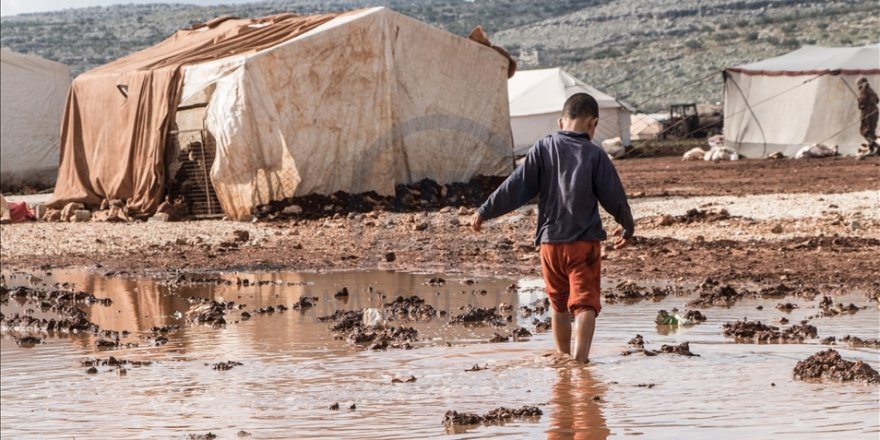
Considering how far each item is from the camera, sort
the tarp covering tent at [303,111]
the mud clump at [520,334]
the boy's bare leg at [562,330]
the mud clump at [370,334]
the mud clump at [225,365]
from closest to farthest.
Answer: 1. the boy's bare leg at [562,330]
2. the mud clump at [225,365]
3. the mud clump at [370,334]
4. the mud clump at [520,334]
5. the tarp covering tent at [303,111]

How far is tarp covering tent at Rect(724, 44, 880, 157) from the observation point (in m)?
28.6

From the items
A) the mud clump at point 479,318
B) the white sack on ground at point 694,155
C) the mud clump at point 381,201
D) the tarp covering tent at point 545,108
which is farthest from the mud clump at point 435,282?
the tarp covering tent at point 545,108

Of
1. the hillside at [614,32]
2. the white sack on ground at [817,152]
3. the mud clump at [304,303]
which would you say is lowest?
the mud clump at [304,303]

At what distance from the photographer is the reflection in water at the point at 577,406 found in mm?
5336

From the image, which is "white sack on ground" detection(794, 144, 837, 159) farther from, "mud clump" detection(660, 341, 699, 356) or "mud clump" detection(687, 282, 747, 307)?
"mud clump" detection(660, 341, 699, 356)

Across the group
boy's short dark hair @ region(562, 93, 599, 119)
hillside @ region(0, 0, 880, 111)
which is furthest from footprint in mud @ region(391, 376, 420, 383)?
hillside @ region(0, 0, 880, 111)

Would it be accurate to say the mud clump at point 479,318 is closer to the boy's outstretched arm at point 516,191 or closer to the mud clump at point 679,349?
the mud clump at point 679,349

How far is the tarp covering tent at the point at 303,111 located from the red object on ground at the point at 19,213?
2.56 ft

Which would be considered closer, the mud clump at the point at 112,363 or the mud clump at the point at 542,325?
the mud clump at the point at 112,363

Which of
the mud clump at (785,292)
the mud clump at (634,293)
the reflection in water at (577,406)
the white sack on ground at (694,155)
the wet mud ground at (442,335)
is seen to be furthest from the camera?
the white sack on ground at (694,155)

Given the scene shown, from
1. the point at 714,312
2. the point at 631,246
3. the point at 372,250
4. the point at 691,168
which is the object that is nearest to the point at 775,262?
the point at 631,246

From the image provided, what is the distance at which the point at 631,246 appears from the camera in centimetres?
1254

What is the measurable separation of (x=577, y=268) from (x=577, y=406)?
3.04 feet

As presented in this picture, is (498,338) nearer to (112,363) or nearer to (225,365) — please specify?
(225,365)
